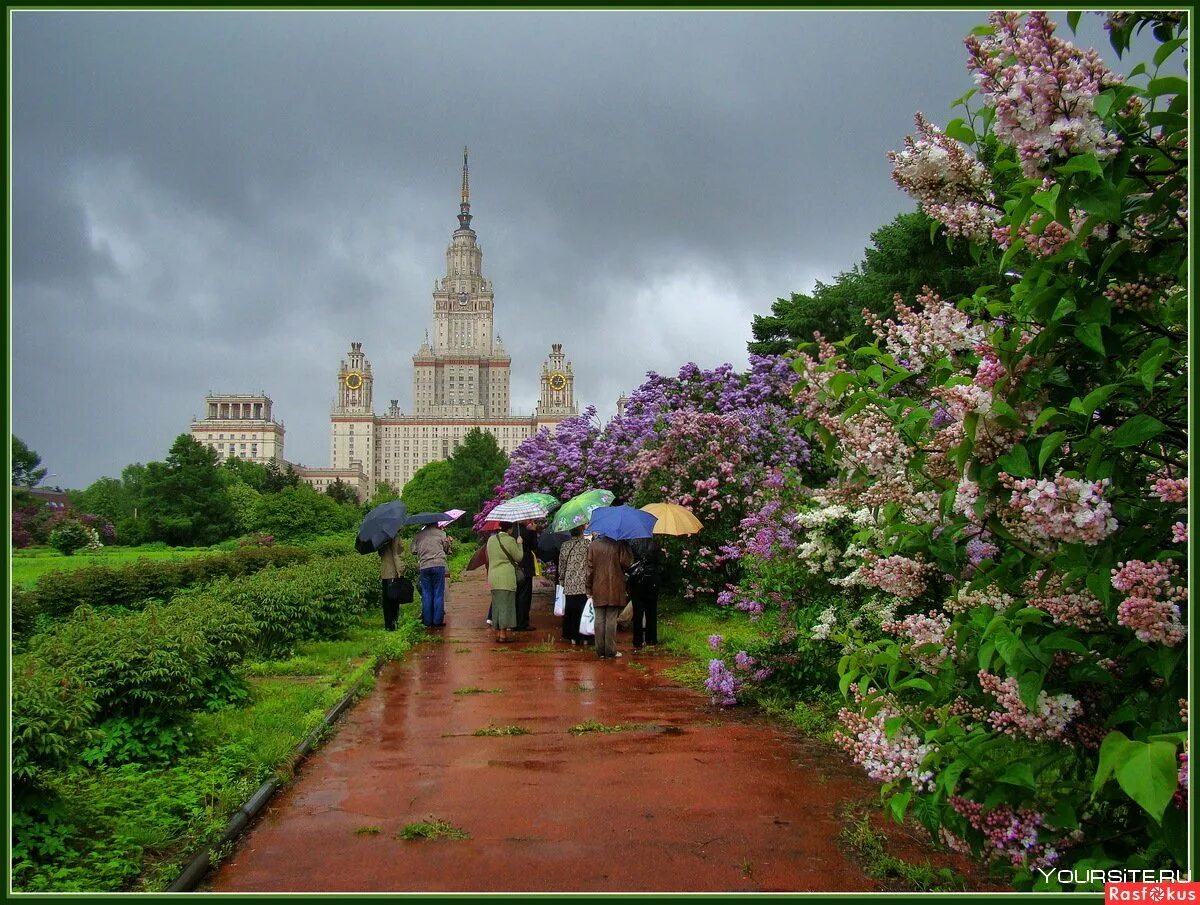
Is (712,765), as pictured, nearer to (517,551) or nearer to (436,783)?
(436,783)

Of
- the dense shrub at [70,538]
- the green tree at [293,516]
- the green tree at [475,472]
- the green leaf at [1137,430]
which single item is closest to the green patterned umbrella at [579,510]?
the green leaf at [1137,430]

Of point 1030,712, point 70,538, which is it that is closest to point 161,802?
point 1030,712

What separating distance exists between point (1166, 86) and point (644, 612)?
9056 mm

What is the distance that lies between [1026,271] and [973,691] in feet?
4.05

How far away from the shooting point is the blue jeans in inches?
499

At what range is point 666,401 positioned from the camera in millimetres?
15312

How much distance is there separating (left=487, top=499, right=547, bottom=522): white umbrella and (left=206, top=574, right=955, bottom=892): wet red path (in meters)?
4.69

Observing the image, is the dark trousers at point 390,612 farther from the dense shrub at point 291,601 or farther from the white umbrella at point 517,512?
the white umbrella at point 517,512

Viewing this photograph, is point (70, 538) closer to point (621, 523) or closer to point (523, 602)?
point (523, 602)

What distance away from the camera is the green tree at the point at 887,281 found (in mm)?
16631

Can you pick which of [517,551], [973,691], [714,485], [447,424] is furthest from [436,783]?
[447,424]

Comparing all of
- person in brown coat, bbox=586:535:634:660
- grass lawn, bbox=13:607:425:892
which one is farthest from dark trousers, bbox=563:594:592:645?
grass lawn, bbox=13:607:425:892

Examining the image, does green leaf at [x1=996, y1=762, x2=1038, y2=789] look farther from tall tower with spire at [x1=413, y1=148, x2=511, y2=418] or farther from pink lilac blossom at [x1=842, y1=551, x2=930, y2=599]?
tall tower with spire at [x1=413, y1=148, x2=511, y2=418]

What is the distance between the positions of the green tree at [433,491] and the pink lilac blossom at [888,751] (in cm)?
3332
